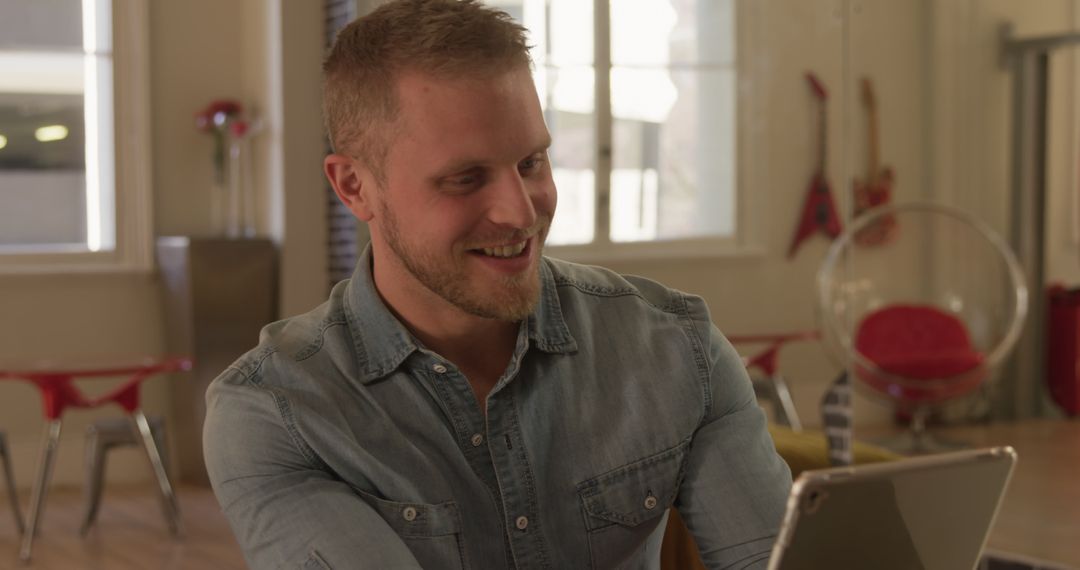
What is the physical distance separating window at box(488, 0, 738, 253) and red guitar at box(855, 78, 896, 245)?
41 cm

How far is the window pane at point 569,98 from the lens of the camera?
3807mm

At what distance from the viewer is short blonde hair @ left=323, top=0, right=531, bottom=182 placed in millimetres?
1292

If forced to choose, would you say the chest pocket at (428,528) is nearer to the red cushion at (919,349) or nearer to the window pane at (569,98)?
the window pane at (569,98)

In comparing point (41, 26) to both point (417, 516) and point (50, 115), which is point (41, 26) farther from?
point (417, 516)

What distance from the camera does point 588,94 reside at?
385 cm

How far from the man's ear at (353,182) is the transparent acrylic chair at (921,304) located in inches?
115

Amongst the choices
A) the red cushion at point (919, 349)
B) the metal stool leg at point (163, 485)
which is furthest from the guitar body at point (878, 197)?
the metal stool leg at point (163, 485)

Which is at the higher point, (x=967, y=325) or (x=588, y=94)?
(x=588, y=94)

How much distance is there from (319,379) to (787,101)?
119 inches

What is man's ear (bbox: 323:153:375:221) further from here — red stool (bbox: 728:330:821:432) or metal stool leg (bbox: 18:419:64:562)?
metal stool leg (bbox: 18:419:64:562)

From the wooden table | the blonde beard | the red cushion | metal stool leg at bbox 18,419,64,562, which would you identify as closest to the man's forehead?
the blonde beard

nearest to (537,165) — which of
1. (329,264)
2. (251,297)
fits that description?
(329,264)

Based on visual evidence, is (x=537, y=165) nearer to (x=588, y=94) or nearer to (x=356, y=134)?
(x=356, y=134)

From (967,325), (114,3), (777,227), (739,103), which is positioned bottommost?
(967,325)
